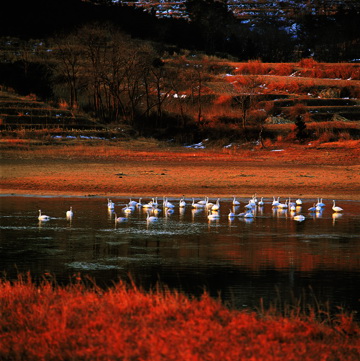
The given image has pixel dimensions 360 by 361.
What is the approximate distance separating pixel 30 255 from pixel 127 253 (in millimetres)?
2228

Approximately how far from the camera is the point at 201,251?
721 inches

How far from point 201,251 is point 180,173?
712 inches

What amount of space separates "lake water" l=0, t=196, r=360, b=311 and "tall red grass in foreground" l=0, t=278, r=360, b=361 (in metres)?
2.60

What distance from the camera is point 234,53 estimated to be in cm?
13325

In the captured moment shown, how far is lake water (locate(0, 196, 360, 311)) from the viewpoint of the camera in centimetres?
1428

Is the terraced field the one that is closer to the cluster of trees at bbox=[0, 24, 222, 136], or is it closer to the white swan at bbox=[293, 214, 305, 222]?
the cluster of trees at bbox=[0, 24, 222, 136]

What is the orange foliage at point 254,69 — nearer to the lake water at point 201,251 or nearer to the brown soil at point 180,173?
the brown soil at point 180,173

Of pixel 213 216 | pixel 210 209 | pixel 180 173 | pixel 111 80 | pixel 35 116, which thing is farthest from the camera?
pixel 111 80

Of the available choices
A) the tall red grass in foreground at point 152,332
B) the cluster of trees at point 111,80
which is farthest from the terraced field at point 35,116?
the tall red grass in foreground at point 152,332

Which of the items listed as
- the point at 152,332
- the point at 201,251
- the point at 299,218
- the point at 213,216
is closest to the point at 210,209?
the point at 213,216

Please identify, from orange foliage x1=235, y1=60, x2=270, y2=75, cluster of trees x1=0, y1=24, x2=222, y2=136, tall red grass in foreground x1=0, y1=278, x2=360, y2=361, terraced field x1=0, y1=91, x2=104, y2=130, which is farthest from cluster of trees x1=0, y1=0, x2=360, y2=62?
tall red grass in foreground x1=0, y1=278, x2=360, y2=361

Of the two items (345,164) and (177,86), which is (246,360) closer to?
(345,164)

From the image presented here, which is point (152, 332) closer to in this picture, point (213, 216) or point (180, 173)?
point (213, 216)

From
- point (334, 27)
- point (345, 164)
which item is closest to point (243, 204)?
point (345, 164)
